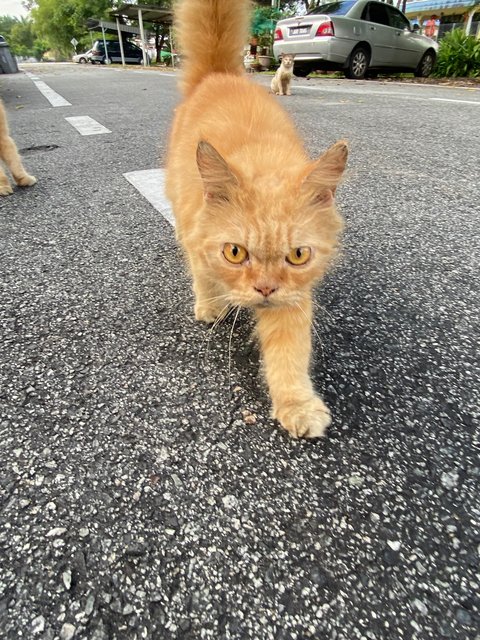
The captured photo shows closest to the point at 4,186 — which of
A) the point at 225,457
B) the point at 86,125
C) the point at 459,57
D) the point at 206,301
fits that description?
the point at 206,301

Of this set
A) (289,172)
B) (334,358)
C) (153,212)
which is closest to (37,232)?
(153,212)

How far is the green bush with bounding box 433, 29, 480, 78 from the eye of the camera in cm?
1308

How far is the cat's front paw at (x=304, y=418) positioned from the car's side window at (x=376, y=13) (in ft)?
41.5

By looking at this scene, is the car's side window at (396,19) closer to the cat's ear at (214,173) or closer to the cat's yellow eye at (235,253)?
the cat's ear at (214,173)

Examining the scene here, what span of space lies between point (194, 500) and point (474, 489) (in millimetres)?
697

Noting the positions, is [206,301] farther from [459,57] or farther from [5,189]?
[459,57]

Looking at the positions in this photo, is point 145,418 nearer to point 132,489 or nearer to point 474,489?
point 132,489

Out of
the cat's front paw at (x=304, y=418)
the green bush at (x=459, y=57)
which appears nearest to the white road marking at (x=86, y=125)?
the cat's front paw at (x=304, y=418)

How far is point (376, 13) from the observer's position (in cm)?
1124

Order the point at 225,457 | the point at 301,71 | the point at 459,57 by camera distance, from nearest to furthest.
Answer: the point at 225,457 → the point at 459,57 → the point at 301,71

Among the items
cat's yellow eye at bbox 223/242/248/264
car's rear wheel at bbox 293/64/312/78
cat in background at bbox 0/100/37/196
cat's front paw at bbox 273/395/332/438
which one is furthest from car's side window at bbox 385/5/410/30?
cat's front paw at bbox 273/395/332/438

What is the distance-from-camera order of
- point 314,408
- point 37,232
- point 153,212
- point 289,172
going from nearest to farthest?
point 314,408, point 289,172, point 37,232, point 153,212

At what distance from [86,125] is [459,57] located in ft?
41.1

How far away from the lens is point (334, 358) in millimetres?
1594
